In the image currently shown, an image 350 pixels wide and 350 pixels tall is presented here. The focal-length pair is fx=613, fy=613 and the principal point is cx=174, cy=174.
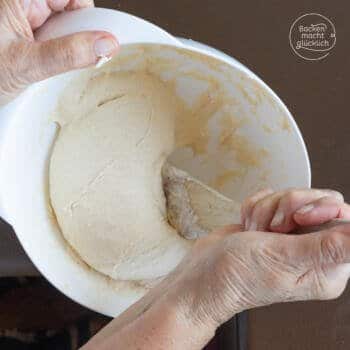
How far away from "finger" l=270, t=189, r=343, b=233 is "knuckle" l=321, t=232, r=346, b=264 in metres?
0.11

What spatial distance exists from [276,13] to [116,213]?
31cm

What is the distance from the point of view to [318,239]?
1.37ft

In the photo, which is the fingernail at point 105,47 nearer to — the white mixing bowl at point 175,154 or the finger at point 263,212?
the white mixing bowl at point 175,154

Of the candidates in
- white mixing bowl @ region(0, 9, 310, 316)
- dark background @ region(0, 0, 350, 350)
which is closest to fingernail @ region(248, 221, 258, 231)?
white mixing bowl @ region(0, 9, 310, 316)

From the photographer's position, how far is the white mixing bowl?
1.81 feet

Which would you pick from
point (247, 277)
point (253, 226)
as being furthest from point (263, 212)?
point (247, 277)

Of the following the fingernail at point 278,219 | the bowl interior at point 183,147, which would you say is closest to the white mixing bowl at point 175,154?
the bowl interior at point 183,147

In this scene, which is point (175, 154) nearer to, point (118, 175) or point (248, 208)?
point (118, 175)

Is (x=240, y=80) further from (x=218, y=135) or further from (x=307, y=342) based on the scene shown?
(x=307, y=342)

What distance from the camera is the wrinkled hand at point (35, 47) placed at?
502 millimetres

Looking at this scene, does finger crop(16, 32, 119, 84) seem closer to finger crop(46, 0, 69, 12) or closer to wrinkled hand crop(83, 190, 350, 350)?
finger crop(46, 0, 69, 12)

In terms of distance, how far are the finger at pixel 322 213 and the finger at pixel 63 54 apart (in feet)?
0.68

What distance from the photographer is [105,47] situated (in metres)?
0.50

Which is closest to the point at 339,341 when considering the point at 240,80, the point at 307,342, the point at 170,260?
the point at 307,342
